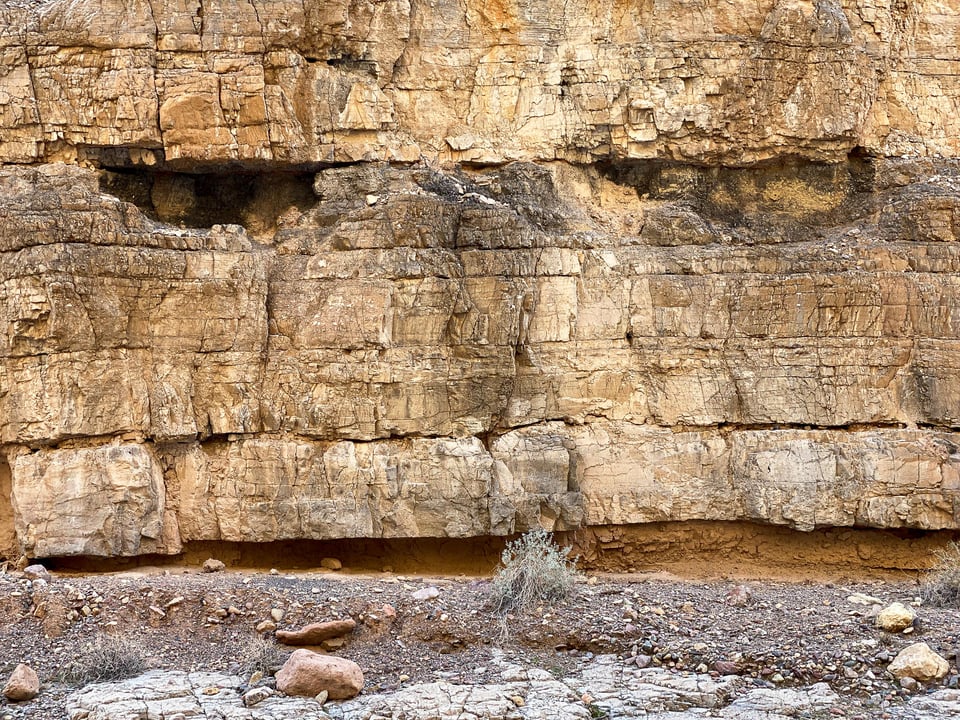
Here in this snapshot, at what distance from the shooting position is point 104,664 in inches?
340

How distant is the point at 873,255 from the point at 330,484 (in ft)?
23.1

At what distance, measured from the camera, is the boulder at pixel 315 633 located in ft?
30.1

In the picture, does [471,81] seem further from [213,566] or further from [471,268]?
[213,566]

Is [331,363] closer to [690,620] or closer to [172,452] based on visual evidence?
[172,452]

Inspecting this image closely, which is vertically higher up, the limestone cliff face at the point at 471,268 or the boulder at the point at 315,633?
the limestone cliff face at the point at 471,268

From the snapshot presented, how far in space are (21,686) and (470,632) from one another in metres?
3.64

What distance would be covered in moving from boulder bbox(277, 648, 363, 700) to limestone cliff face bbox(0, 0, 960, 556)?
3706mm

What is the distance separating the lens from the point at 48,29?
12461 millimetres

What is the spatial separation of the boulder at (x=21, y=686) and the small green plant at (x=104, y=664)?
1.00 ft

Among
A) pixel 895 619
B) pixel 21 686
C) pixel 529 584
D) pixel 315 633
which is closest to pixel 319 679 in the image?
pixel 315 633

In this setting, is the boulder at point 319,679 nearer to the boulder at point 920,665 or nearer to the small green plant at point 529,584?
the small green plant at point 529,584

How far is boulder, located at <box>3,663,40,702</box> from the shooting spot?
8.12 m

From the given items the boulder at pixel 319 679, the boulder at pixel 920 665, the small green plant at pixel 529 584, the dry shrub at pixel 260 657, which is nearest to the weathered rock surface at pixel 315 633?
the dry shrub at pixel 260 657

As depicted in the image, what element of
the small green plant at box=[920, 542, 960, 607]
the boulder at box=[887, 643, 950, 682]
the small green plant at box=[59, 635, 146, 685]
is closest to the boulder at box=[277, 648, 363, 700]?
the small green plant at box=[59, 635, 146, 685]
